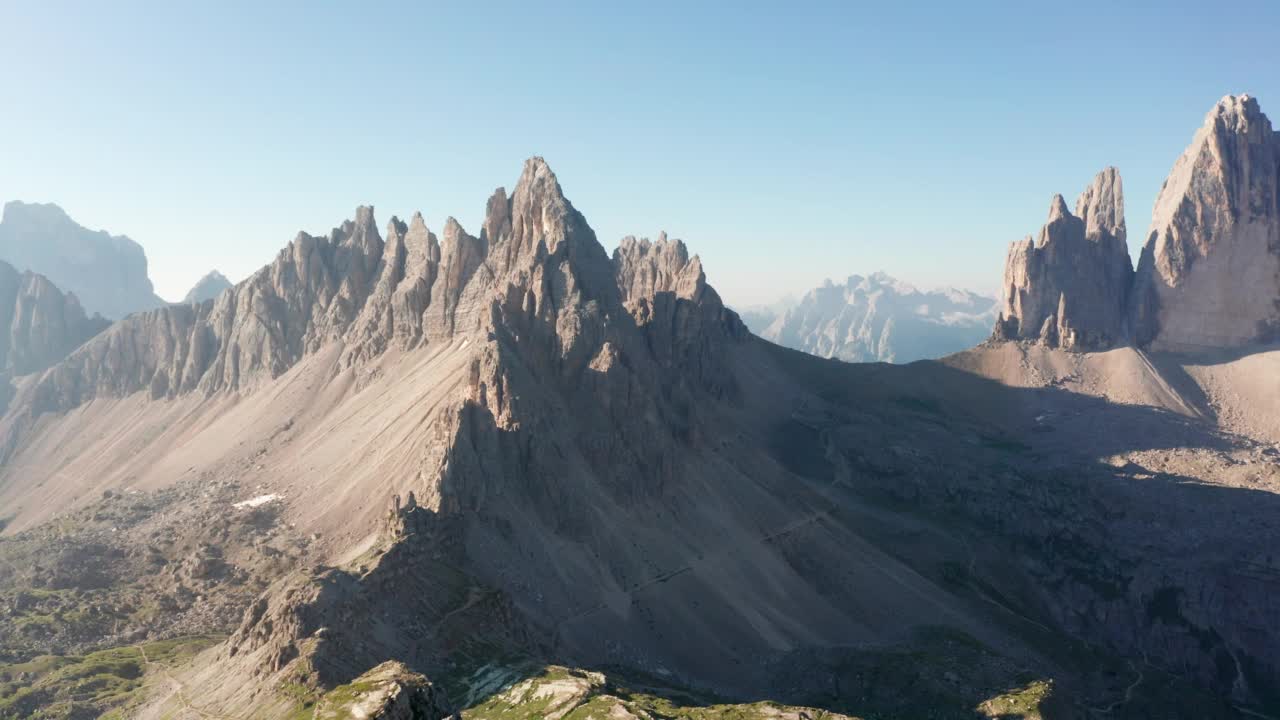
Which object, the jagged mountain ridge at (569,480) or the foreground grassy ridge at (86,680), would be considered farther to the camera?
the jagged mountain ridge at (569,480)

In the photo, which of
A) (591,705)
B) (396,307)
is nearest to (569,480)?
(591,705)

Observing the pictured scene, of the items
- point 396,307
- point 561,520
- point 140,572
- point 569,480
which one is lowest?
point 140,572

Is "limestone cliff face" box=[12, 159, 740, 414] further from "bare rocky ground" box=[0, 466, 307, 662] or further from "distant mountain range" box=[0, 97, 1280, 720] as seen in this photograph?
"bare rocky ground" box=[0, 466, 307, 662]

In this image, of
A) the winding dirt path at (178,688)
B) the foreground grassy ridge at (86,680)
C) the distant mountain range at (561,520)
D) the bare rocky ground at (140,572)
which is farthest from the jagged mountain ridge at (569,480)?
the foreground grassy ridge at (86,680)

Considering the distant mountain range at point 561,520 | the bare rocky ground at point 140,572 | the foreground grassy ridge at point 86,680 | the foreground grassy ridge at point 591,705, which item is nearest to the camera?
the foreground grassy ridge at point 591,705

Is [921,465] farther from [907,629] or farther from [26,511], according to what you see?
[26,511]

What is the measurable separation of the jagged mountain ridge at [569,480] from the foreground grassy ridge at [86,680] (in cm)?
1174

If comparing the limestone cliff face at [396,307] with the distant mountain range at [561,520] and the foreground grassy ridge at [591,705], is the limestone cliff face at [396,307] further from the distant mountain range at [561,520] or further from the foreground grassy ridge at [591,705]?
the foreground grassy ridge at [591,705]

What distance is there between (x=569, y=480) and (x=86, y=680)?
52.4 metres

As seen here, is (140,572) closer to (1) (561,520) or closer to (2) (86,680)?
(2) (86,680)

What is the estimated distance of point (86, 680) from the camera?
255 feet

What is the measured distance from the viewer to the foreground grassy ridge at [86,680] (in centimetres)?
7194

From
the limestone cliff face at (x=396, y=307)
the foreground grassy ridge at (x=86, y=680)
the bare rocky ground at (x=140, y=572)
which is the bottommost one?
the foreground grassy ridge at (x=86, y=680)

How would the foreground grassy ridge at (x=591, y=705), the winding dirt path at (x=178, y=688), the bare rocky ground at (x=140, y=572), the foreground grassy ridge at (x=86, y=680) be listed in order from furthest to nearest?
the bare rocky ground at (x=140, y=572)
the foreground grassy ridge at (x=86, y=680)
the winding dirt path at (x=178, y=688)
the foreground grassy ridge at (x=591, y=705)
